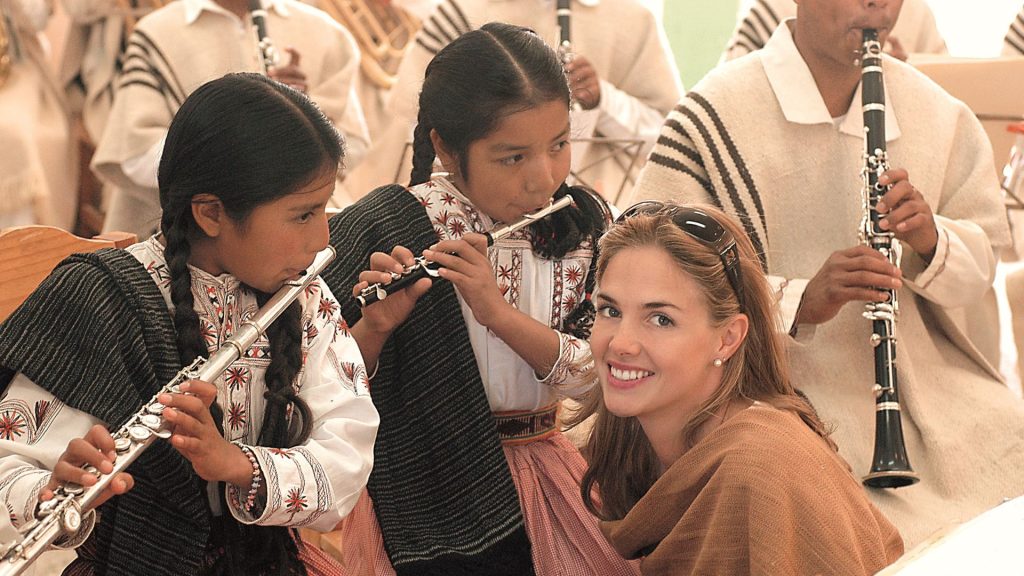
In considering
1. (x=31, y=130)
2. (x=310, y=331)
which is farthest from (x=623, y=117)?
(x=310, y=331)

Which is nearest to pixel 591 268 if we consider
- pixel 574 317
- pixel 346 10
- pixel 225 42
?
pixel 574 317

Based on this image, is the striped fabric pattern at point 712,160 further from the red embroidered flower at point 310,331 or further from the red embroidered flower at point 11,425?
the red embroidered flower at point 11,425

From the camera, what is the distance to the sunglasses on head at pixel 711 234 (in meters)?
1.93

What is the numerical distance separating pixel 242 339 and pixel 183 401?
135 mm

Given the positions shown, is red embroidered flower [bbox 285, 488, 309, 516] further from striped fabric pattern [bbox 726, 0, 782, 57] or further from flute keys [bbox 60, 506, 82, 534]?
striped fabric pattern [bbox 726, 0, 782, 57]

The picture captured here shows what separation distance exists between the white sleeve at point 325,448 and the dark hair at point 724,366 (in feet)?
1.30

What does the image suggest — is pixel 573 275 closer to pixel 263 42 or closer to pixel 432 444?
pixel 432 444

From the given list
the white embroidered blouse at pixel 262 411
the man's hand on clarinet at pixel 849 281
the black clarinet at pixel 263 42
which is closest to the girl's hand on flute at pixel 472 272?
the white embroidered blouse at pixel 262 411

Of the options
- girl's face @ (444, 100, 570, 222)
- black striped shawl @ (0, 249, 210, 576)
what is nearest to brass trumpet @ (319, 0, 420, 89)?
girl's face @ (444, 100, 570, 222)

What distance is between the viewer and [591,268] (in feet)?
7.29

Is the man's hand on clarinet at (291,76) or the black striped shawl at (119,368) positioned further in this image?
the man's hand on clarinet at (291,76)

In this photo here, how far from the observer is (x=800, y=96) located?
2705 millimetres

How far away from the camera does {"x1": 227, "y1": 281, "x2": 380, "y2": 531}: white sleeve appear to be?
166cm

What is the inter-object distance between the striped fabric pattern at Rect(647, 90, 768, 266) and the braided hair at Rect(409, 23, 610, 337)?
0.49m
